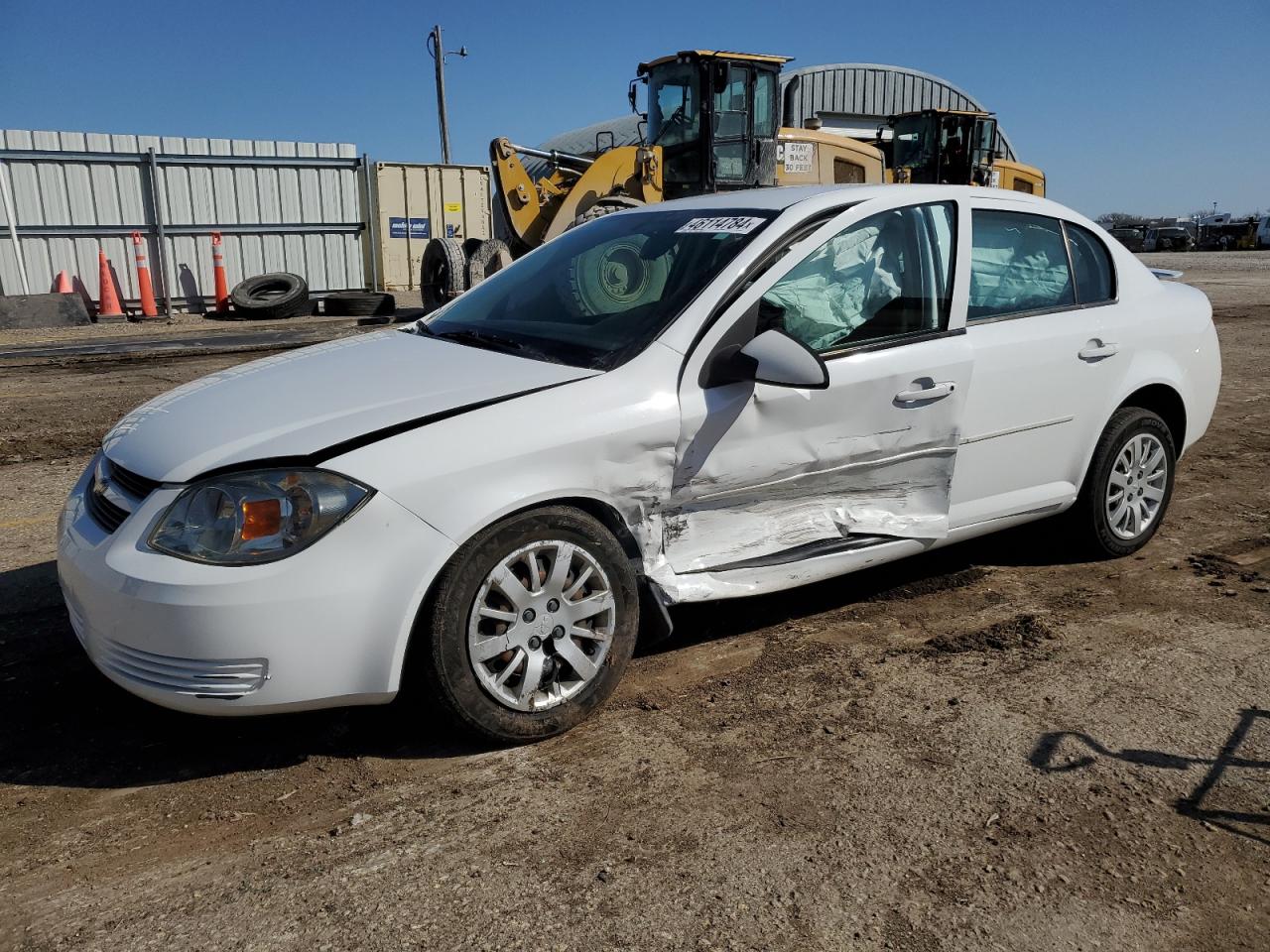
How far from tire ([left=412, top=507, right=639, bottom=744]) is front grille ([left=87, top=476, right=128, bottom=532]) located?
35.4 inches

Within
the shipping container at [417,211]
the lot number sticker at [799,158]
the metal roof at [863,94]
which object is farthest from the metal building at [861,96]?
the lot number sticker at [799,158]

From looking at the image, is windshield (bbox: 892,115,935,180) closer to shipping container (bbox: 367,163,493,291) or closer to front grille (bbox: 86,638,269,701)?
shipping container (bbox: 367,163,493,291)

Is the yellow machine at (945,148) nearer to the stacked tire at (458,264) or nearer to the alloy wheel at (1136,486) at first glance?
the stacked tire at (458,264)

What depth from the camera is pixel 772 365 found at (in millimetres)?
3312

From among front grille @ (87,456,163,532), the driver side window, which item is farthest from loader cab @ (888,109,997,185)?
front grille @ (87,456,163,532)

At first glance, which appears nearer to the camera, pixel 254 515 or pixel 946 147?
pixel 254 515

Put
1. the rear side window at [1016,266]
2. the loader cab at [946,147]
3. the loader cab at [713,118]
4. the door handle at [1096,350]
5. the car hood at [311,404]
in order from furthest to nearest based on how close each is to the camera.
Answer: the loader cab at [946,147]
the loader cab at [713,118]
the door handle at [1096,350]
the rear side window at [1016,266]
the car hood at [311,404]

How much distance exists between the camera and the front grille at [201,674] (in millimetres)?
2719

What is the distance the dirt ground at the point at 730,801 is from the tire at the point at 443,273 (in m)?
11.0

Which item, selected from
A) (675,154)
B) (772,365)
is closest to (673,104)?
(675,154)

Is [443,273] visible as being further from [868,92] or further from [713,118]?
[868,92]

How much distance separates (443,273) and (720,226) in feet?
39.0

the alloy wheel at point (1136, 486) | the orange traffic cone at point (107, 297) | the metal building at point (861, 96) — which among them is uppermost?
the metal building at point (861, 96)

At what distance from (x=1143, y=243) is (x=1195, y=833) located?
45.3 metres
